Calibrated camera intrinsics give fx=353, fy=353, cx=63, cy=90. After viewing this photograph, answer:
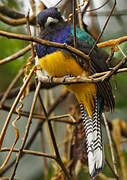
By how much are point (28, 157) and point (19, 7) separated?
1.89 metres

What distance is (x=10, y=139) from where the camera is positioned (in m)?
3.74

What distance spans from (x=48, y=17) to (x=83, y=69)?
0.60 m

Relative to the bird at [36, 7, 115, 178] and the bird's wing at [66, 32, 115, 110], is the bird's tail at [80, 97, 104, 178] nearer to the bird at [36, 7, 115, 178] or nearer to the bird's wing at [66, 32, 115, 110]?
the bird at [36, 7, 115, 178]

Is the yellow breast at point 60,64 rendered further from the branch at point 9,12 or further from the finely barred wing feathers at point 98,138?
the branch at point 9,12

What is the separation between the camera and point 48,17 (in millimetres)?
2646

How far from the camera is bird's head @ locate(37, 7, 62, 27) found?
263 cm

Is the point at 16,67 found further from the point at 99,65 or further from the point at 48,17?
the point at 99,65

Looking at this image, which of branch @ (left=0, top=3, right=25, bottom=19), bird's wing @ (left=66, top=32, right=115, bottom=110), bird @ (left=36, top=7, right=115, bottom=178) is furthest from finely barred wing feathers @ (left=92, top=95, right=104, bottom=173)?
branch @ (left=0, top=3, right=25, bottom=19)

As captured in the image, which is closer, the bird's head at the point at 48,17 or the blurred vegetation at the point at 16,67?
the bird's head at the point at 48,17

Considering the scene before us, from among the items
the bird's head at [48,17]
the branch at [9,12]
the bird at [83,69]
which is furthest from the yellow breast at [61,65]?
the branch at [9,12]

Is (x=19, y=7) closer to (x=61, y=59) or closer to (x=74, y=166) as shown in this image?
(x=61, y=59)

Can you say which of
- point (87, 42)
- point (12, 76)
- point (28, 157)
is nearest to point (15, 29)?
point (12, 76)

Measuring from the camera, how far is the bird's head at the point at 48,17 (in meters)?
2.63

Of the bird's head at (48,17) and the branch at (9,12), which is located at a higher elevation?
the branch at (9,12)
